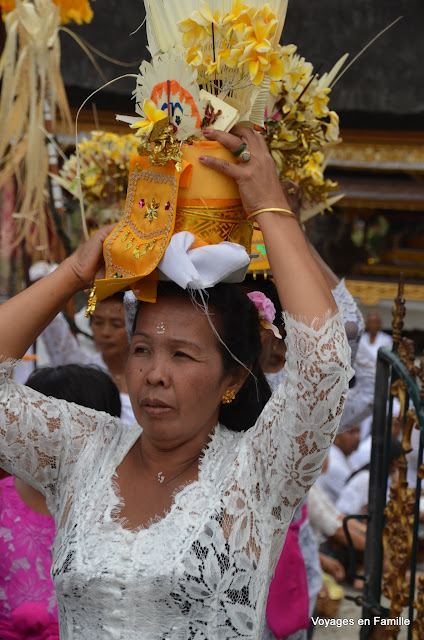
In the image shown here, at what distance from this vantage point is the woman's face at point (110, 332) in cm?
417

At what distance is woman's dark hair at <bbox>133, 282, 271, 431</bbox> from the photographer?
→ 178 cm

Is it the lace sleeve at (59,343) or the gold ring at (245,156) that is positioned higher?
the lace sleeve at (59,343)

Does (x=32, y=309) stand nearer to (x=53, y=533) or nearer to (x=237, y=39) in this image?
(x=237, y=39)

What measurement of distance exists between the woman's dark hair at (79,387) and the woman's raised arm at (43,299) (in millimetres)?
851


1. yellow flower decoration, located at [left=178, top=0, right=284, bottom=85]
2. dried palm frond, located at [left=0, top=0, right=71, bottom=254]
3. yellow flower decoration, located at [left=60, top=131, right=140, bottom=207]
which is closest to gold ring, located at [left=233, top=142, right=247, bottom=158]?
yellow flower decoration, located at [left=178, top=0, right=284, bottom=85]

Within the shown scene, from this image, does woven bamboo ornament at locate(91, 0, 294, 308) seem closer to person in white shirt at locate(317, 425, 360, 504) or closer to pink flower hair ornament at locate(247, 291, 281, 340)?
pink flower hair ornament at locate(247, 291, 281, 340)

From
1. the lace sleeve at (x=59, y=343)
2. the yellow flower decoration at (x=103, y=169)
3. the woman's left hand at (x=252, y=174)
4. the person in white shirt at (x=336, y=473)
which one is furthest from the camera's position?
the person in white shirt at (x=336, y=473)

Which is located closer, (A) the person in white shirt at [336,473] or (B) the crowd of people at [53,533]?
(B) the crowd of people at [53,533]

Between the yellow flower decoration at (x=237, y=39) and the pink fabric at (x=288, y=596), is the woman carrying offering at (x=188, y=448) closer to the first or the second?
the yellow flower decoration at (x=237, y=39)

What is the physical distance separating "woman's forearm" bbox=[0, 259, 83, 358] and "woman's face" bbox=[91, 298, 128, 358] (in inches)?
92.1

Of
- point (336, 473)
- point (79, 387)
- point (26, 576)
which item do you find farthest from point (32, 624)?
point (336, 473)

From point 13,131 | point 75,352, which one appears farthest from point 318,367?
point 13,131

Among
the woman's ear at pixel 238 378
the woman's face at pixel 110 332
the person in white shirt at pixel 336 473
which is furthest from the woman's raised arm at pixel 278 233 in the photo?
the person in white shirt at pixel 336 473

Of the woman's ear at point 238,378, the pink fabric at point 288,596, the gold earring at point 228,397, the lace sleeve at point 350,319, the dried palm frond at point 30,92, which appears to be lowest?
the pink fabric at point 288,596
